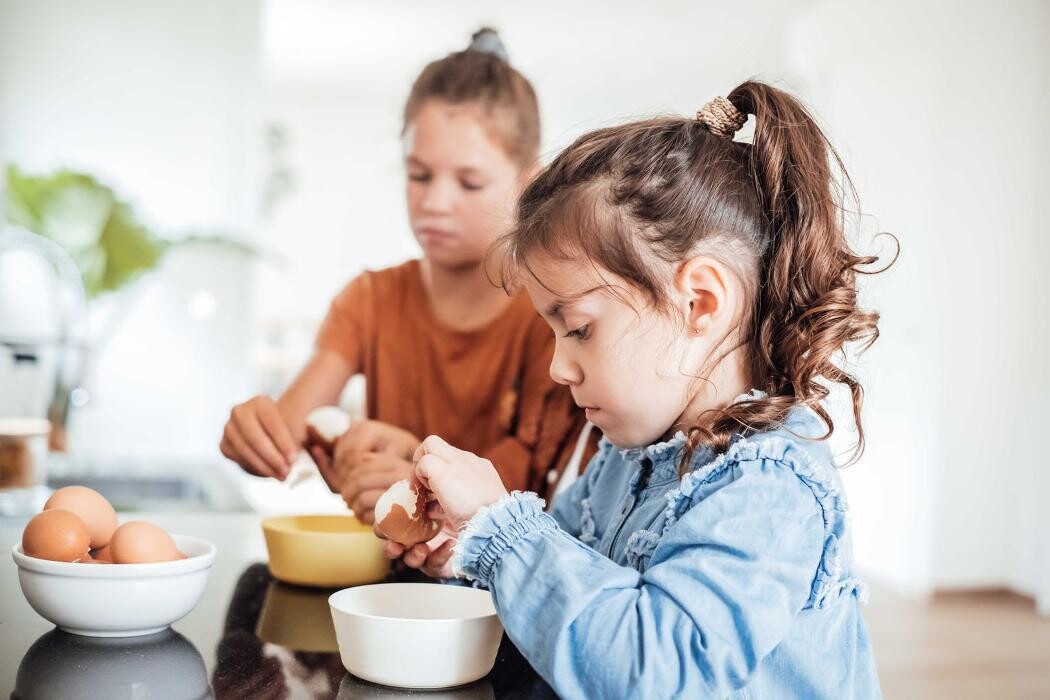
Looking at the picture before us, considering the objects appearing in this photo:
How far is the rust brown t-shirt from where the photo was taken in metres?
1.37

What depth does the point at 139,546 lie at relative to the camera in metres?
0.76

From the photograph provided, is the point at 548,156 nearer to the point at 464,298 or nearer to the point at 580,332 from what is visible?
the point at 580,332

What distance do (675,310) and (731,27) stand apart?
548cm

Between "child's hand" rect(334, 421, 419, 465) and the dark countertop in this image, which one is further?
"child's hand" rect(334, 421, 419, 465)

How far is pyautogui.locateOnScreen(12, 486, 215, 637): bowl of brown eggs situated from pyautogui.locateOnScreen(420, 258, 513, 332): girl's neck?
2.38 ft

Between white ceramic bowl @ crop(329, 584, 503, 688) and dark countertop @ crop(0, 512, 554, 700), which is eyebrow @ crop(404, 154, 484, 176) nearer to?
dark countertop @ crop(0, 512, 554, 700)

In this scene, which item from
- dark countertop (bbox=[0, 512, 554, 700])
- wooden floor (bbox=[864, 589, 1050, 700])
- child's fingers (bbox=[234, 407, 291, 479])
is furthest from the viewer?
wooden floor (bbox=[864, 589, 1050, 700])

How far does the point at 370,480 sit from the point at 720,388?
0.39m

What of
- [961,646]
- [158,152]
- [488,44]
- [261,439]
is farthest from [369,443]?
[961,646]

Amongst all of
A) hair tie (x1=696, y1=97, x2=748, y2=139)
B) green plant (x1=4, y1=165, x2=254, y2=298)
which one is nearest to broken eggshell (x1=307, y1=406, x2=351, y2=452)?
hair tie (x1=696, y1=97, x2=748, y2=139)

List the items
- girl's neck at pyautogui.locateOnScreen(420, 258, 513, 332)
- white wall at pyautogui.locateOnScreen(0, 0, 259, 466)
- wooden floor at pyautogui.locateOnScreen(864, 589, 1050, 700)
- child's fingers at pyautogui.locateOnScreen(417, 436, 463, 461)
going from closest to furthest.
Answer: child's fingers at pyautogui.locateOnScreen(417, 436, 463, 461)
girl's neck at pyautogui.locateOnScreen(420, 258, 513, 332)
white wall at pyautogui.locateOnScreen(0, 0, 259, 466)
wooden floor at pyautogui.locateOnScreen(864, 589, 1050, 700)

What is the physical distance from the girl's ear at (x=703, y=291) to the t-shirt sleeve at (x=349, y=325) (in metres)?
0.78

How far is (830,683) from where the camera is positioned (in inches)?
29.9

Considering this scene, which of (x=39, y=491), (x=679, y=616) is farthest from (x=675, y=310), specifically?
(x=39, y=491)
